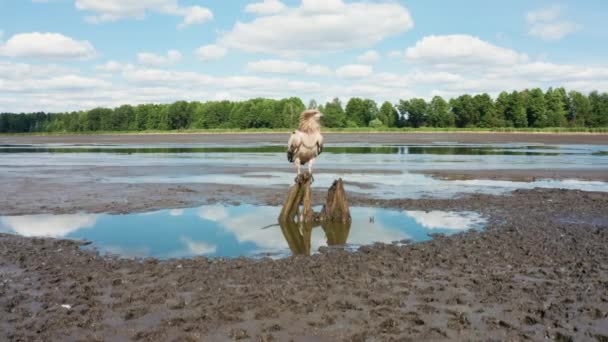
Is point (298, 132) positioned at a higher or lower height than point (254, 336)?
higher

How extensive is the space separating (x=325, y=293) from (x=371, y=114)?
15573cm

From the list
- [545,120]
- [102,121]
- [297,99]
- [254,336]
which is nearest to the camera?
[254,336]

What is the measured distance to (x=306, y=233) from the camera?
1246 cm

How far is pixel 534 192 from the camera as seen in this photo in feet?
63.3

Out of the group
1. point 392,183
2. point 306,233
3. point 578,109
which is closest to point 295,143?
point 306,233

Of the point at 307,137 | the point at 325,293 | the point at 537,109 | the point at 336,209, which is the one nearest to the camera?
the point at 325,293

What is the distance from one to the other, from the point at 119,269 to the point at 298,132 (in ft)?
19.0

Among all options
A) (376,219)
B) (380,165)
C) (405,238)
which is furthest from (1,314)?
(380,165)

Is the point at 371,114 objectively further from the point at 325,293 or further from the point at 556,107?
the point at 325,293

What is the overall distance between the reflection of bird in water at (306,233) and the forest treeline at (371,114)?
9211 cm

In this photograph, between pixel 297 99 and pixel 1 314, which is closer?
pixel 1 314

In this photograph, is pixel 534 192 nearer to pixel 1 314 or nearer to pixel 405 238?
pixel 405 238

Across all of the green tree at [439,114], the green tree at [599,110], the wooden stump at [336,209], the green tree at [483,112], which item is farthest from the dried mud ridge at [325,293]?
the green tree at [439,114]

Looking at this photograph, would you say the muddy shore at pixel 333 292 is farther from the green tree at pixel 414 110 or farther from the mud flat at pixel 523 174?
the green tree at pixel 414 110
